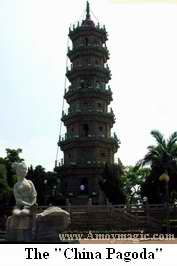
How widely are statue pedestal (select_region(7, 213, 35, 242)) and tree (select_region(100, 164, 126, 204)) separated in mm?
29779

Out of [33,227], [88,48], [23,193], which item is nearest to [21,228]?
[33,227]

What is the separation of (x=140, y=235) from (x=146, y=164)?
14774 mm

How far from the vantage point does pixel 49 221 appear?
1675cm

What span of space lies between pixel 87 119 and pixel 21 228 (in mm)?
36142

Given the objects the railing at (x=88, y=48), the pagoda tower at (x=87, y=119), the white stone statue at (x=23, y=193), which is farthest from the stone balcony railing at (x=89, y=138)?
the white stone statue at (x=23, y=193)

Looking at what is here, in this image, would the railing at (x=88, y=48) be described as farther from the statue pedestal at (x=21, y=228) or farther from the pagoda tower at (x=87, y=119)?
A: the statue pedestal at (x=21, y=228)

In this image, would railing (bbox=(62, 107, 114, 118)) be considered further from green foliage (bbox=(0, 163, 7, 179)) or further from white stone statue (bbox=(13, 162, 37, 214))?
white stone statue (bbox=(13, 162, 37, 214))

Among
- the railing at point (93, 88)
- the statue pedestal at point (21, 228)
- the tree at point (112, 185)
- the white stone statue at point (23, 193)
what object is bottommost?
the statue pedestal at point (21, 228)

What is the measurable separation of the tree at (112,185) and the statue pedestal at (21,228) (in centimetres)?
2978

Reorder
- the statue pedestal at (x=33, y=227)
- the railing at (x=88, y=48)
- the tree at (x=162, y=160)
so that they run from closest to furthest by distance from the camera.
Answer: the statue pedestal at (x=33, y=227)
the tree at (x=162, y=160)
the railing at (x=88, y=48)

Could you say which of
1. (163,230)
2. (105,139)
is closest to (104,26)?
(105,139)

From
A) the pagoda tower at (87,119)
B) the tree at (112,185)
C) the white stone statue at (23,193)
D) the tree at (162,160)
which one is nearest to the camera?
the white stone statue at (23,193)

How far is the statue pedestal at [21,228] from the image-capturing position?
1652 cm

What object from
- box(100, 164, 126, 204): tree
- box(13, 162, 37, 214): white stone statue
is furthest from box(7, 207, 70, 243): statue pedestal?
box(100, 164, 126, 204): tree
